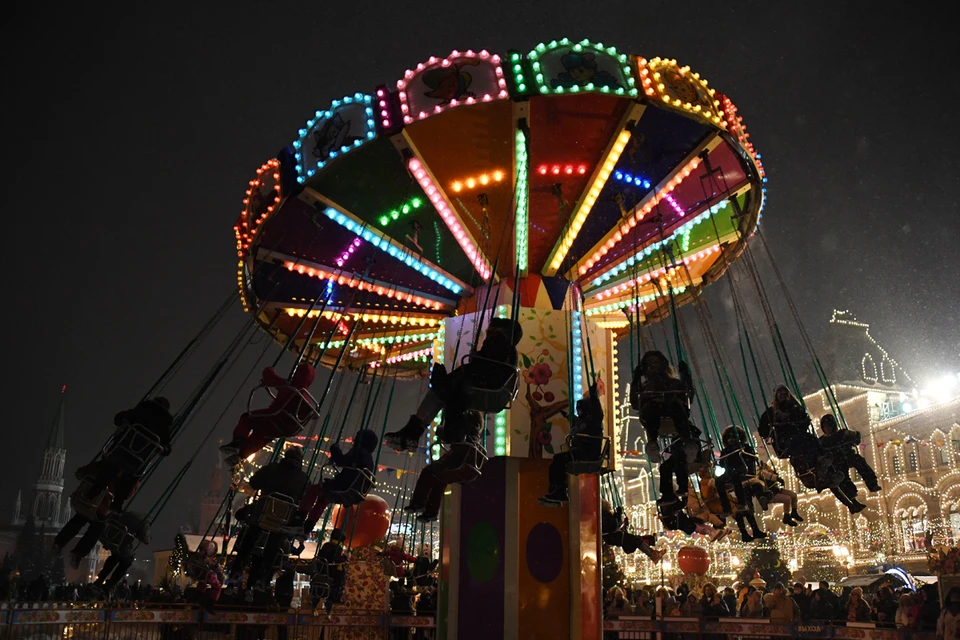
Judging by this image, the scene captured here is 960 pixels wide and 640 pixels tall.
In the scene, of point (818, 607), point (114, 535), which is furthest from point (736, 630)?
point (114, 535)

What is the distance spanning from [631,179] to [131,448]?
22.9 feet

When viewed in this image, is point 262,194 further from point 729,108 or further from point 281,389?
point 729,108

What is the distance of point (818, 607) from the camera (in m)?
10.8

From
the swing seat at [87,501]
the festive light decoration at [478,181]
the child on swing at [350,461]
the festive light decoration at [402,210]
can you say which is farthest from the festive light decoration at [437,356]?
the swing seat at [87,501]

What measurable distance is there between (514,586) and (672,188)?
226 inches

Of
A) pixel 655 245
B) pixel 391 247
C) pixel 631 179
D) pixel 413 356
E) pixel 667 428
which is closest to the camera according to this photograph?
pixel 667 428

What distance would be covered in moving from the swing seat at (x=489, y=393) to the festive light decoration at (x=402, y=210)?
4041 mm

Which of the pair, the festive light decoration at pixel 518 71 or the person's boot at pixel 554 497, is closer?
the person's boot at pixel 554 497

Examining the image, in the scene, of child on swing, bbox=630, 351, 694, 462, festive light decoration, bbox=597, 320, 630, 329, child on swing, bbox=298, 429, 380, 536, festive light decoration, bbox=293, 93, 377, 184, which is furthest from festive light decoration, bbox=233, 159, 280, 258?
festive light decoration, bbox=597, 320, 630, 329

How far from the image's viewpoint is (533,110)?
9188mm

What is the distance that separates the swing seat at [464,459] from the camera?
25.6 feet

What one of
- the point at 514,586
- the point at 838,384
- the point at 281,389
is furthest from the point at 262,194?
the point at 838,384

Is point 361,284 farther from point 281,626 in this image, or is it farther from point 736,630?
point 736,630

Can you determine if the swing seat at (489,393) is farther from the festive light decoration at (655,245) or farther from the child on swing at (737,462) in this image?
the festive light decoration at (655,245)
